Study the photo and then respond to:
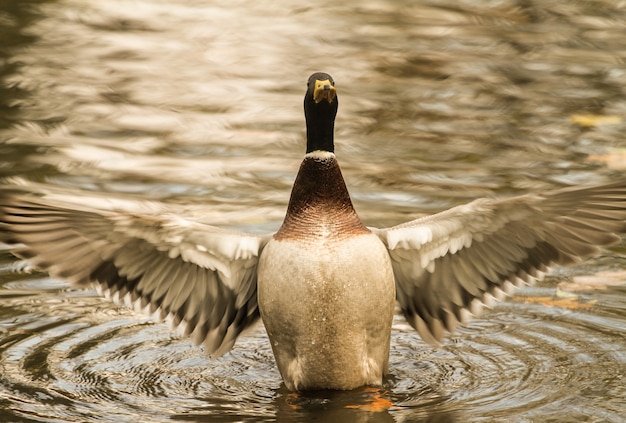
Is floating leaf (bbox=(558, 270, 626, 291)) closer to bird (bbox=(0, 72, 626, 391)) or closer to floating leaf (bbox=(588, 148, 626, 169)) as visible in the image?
bird (bbox=(0, 72, 626, 391))

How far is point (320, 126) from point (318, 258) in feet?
2.27

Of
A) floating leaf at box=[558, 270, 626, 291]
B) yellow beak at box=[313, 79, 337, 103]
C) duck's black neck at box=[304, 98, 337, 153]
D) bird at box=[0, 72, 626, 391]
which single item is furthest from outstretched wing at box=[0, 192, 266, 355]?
floating leaf at box=[558, 270, 626, 291]

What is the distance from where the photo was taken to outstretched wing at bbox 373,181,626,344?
18.5 ft

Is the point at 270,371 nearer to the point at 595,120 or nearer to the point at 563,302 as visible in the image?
the point at 563,302

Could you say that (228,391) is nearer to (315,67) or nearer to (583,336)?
(583,336)

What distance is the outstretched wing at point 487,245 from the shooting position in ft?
18.5

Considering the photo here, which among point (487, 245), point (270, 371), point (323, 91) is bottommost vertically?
point (270, 371)

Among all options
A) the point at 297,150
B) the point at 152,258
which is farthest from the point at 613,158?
the point at 152,258

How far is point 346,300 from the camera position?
18.2 feet

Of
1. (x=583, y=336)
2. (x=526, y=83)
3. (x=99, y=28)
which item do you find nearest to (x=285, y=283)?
(x=583, y=336)

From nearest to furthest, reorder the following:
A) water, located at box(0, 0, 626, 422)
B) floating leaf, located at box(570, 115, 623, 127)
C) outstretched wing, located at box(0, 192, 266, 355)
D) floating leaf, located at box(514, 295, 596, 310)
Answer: outstretched wing, located at box(0, 192, 266, 355)
water, located at box(0, 0, 626, 422)
floating leaf, located at box(514, 295, 596, 310)
floating leaf, located at box(570, 115, 623, 127)

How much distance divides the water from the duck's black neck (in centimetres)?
119

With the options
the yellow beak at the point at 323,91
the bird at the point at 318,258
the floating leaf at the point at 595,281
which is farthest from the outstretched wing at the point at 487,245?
the floating leaf at the point at 595,281

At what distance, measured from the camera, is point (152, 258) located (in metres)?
5.83
